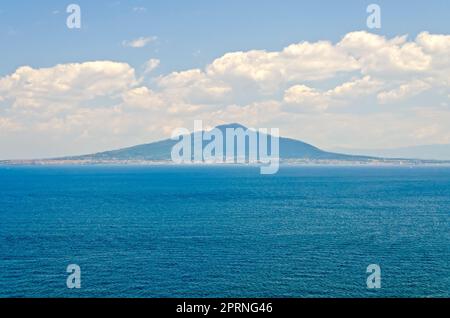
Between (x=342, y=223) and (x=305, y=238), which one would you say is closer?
(x=305, y=238)

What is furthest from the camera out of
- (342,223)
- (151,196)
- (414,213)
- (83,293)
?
(151,196)

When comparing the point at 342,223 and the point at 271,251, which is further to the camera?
the point at 342,223

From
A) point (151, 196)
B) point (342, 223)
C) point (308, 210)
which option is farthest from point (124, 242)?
point (151, 196)

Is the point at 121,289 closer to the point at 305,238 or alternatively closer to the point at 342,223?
the point at 305,238

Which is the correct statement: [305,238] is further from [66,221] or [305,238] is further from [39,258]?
[66,221]
